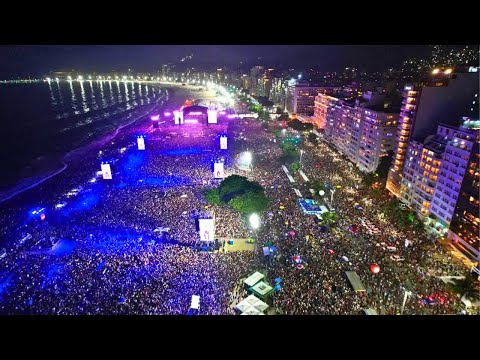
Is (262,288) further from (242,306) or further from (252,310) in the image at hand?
(242,306)

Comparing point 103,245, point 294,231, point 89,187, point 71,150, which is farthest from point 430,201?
point 71,150

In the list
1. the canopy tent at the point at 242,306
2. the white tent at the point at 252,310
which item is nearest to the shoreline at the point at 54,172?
the canopy tent at the point at 242,306

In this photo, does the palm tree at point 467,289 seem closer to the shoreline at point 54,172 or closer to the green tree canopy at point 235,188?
the green tree canopy at point 235,188

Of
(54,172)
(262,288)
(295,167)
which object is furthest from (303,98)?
(262,288)

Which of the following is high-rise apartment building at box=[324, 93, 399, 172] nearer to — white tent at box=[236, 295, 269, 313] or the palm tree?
the palm tree

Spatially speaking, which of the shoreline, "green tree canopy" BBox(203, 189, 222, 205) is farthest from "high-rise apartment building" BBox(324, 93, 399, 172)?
the shoreline
